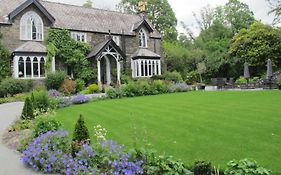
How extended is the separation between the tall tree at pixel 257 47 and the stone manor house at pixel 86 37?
1049cm

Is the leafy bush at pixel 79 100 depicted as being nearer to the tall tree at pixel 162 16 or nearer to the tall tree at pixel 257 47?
the tall tree at pixel 257 47

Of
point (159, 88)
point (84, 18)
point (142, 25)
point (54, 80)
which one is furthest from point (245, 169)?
point (142, 25)

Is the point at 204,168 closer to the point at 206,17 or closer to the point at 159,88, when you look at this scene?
the point at 159,88

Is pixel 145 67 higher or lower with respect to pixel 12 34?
lower

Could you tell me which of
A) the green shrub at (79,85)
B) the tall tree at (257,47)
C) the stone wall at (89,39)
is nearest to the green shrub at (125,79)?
the stone wall at (89,39)

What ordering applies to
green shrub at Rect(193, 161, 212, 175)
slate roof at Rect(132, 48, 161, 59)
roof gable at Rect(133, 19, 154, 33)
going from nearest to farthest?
green shrub at Rect(193, 161, 212, 175)
slate roof at Rect(132, 48, 161, 59)
roof gable at Rect(133, 19, 154, 33)

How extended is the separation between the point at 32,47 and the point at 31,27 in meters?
2.29

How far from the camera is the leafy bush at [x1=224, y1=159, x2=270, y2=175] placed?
14.8ft

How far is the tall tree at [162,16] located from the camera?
53.5 m

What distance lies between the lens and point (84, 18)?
105ft

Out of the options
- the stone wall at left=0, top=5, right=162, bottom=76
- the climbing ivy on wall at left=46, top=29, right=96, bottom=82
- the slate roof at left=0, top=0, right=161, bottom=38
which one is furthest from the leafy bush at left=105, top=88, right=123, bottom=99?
the slate roof at left=0, top=0, right=161, bottom=38

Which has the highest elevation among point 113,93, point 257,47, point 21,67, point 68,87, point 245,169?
point 257,47

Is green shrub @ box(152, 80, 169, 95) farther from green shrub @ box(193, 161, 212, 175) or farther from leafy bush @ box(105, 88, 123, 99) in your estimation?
green shrub @ box(193, 161, 212, 175)

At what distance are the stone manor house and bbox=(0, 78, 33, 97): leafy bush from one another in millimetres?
2020
